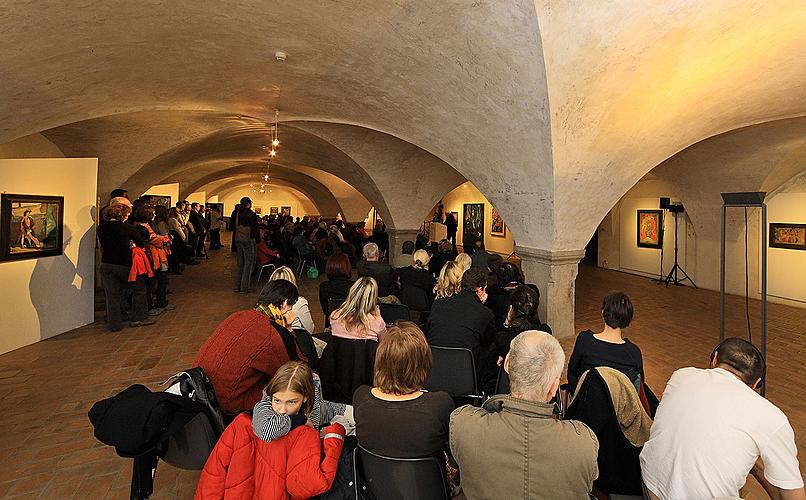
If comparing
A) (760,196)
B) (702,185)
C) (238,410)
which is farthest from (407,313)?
(702,185)

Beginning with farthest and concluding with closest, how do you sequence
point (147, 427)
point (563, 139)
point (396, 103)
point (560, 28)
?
point (396, 103), point (563, 139), point (560, 28), point (147, 427)

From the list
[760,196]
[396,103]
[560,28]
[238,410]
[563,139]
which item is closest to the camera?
[238,410]

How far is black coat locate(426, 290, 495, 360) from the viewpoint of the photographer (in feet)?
10.6

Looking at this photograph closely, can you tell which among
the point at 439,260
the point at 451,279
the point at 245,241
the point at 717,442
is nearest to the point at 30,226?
the point at 245,241

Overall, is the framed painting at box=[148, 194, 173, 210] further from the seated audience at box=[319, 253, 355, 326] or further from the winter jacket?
the winter jacket

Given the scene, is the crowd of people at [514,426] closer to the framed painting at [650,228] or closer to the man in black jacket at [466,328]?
the man in black jacket at [466,328]

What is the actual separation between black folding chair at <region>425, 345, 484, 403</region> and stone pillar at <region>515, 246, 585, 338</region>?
3671 millimetres

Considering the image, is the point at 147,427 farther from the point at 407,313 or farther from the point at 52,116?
the point at 52,116

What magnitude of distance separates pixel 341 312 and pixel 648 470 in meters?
1.95

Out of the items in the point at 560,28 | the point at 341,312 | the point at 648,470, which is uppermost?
the point at 560,28

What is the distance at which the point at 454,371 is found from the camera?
283cm

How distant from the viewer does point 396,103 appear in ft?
18.7

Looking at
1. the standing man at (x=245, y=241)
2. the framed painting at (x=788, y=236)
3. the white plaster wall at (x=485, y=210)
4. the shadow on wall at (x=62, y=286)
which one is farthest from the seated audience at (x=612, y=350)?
the white plaster wall at (x=485, y=210)

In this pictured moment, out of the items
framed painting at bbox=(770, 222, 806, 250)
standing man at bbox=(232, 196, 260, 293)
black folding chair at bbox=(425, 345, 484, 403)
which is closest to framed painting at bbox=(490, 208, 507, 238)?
framed painting at bbox=(770, 222, 806, 250)
